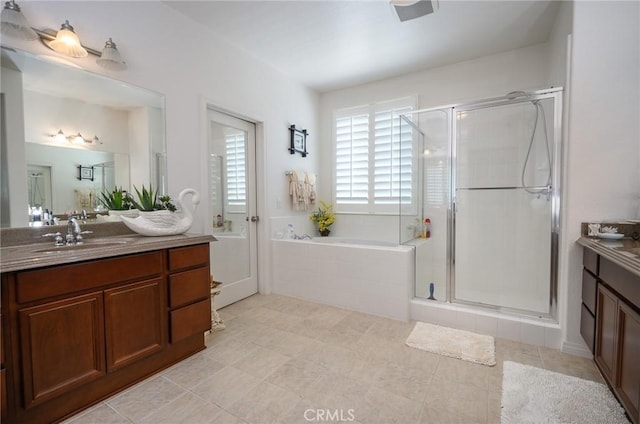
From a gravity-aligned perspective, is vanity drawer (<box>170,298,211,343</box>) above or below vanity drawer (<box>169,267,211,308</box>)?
below

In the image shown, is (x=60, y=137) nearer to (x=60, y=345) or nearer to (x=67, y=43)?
(x=67, y=43)

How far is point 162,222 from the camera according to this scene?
2135 millimetres

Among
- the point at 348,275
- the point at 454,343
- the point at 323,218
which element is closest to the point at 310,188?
the point at 323,218

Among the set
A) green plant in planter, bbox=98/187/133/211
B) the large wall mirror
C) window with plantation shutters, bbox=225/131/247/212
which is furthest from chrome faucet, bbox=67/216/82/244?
window with plantation shutters, bbox=225/131/247/212

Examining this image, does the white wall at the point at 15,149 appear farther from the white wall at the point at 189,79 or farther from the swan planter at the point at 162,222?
the swan planter at the point at 162,222

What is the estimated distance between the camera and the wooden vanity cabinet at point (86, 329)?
1.31 metres

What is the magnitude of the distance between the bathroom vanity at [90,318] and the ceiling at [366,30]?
202 centimetres

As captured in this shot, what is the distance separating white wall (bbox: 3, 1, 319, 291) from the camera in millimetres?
1985

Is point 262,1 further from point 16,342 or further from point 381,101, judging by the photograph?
point 16,342

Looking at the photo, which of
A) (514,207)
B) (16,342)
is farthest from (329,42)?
(16,342)

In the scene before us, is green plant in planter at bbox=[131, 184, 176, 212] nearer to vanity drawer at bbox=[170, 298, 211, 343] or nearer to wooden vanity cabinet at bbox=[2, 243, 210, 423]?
wooden vanity cabinet at bbox=[2, 243, 210, 423]

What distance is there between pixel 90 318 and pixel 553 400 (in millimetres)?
2594

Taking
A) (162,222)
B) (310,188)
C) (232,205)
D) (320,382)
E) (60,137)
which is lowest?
(320,382)

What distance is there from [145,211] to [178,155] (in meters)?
0.61
